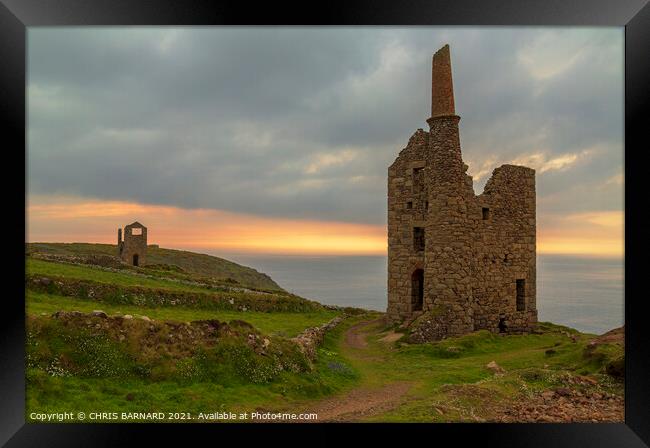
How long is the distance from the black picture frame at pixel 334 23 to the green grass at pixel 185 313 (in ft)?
27.6

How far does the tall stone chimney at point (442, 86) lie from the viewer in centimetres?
2317

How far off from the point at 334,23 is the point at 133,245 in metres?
42.9

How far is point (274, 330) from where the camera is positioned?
69.4ft

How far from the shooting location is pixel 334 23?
346 inches

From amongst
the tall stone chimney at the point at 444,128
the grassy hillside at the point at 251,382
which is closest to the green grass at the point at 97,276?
the grassy hillside at the point at 251,382

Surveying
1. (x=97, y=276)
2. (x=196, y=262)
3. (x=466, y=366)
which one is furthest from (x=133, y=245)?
(x=466, y=366)

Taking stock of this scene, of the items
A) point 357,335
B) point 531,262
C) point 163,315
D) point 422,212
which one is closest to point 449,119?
point 422,212

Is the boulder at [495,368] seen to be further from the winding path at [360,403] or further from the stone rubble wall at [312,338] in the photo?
the stone rubble wall at [312,338]

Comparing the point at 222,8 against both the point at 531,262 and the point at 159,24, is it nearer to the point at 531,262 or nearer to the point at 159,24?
the point at 159,24

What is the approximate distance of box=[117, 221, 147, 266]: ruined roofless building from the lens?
45.2 meters

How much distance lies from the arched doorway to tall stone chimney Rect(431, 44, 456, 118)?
9448 millimetres

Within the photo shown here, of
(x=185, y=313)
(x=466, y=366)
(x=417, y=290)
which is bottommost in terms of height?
(x=466, y=366)

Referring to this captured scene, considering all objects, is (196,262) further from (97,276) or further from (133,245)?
(97,276)

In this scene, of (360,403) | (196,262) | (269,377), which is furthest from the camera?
(196,262)
